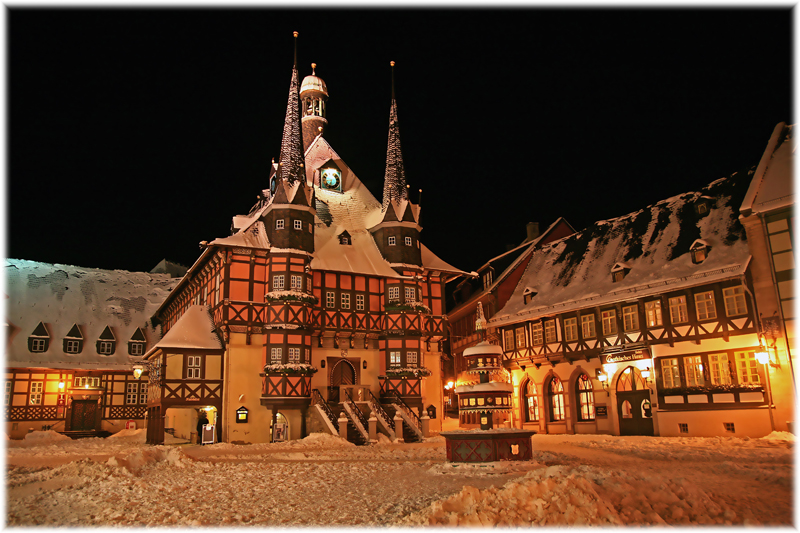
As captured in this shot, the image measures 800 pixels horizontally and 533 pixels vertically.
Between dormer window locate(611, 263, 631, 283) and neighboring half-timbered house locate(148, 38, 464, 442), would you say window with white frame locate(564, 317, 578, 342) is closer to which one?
dormer window locate(611, 263, 631, 283)

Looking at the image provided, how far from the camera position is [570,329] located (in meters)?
35.5

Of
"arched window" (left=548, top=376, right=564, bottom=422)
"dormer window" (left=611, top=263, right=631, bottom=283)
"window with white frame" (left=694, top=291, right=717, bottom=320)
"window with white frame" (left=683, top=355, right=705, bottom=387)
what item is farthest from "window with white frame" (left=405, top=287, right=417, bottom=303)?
"window with white frame" (left=694, top=291, right=717, bottom=320)

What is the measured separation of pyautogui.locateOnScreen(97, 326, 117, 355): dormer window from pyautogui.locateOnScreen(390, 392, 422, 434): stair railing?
75.5ft

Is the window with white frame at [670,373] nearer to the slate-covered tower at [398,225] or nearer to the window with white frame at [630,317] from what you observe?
the window with white frame at [630,317]

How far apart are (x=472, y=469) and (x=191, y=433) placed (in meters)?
23.9

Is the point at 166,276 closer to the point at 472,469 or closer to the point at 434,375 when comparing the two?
the point at 434,375

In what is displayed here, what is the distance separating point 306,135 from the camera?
149ft

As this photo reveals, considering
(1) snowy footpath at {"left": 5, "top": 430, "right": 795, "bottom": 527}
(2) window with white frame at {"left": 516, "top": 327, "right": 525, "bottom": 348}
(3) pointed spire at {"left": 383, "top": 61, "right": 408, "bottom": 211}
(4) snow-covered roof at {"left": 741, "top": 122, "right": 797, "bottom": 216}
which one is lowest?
(1) snowy footpath at {"left": 5, "top": 430, "right": 795, "bottom": 527}

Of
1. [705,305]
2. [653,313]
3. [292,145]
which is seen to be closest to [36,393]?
[292,145]

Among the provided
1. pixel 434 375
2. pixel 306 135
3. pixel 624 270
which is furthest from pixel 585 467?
pixel 306 135

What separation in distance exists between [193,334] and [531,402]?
753 inches

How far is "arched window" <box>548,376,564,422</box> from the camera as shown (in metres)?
36.2

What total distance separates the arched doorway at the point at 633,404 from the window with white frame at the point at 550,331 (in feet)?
14.9

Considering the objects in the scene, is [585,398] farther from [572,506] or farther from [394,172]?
[572,506]
